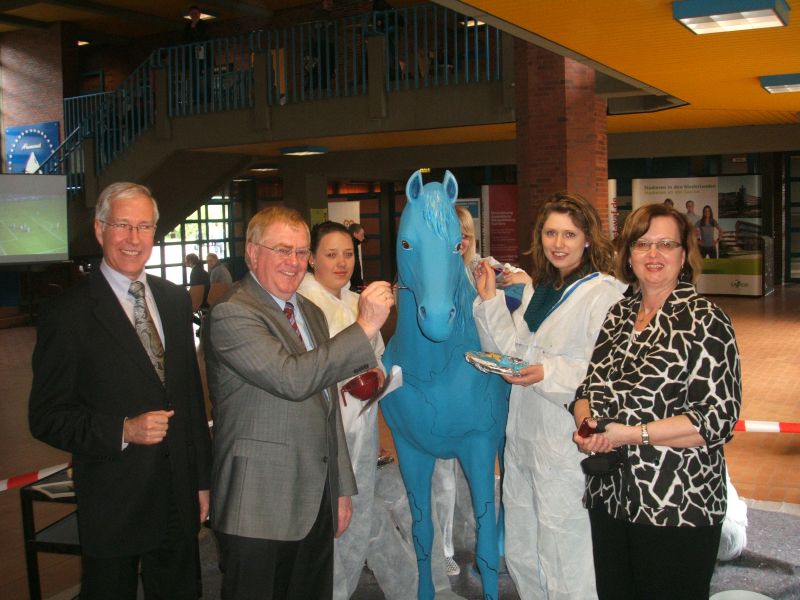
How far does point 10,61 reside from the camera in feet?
67.7

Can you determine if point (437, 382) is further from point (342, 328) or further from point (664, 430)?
point (664, 430)

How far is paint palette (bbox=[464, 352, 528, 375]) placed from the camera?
274cm

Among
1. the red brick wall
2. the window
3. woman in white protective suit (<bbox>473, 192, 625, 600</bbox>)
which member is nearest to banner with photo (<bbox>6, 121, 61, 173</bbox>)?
the red brick wall

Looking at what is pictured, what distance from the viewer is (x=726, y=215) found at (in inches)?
707

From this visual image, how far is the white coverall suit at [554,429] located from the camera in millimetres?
2836

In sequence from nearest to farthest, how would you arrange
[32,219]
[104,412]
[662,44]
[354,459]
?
1. [104,412]
2. [354,459]
3. [662,44]
4. [32,219]

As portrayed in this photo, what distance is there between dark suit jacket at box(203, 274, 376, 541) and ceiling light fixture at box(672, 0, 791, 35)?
12.5 feet

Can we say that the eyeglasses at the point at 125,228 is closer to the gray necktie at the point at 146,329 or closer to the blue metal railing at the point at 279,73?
the gray necktie at the point at 146,329

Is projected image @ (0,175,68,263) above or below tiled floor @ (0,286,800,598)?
above

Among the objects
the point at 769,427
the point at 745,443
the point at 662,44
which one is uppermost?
the point at 662,44

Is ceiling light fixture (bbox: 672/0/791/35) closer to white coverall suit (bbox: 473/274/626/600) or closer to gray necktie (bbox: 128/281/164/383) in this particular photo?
white coverall suit (bbox: 473/274/626/600)

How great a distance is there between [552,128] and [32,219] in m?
10.4

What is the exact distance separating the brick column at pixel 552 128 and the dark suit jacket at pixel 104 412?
765cm

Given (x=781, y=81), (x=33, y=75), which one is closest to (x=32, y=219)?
(x=33, y=75)
